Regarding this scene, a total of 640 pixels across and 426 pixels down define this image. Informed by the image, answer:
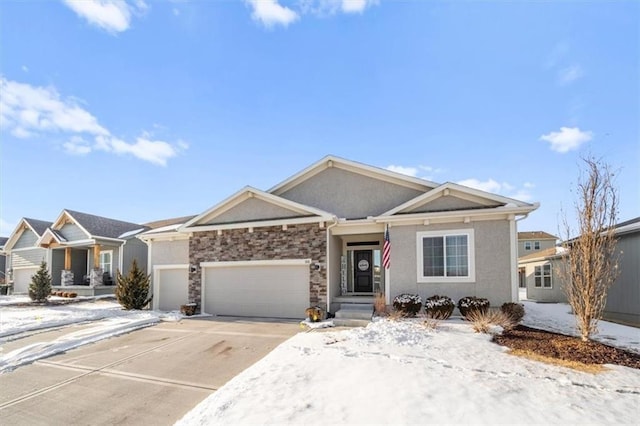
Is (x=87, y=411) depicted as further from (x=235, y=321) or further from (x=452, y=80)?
(x=452, y=80)

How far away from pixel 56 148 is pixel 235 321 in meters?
11.7

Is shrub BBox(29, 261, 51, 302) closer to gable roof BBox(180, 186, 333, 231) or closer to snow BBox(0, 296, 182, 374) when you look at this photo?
snow BBox(0, 296, 182, 374)

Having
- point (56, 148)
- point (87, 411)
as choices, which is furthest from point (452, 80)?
point (56, 148)

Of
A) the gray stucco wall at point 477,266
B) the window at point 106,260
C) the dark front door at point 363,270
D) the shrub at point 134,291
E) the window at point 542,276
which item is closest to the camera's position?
the gray stucco wall at point 477,266

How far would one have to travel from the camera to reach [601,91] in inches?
424

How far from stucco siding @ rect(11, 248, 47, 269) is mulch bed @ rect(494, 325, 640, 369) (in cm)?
2935

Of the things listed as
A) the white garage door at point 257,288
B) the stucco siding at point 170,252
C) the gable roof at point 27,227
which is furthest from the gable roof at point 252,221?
the gable roof at point 27,227

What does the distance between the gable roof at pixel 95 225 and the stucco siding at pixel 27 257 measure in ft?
9.28

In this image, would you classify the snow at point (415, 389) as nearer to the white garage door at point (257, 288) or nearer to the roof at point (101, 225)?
the white garage door at point (257, 288)

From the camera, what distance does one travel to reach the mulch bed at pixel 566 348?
672cm

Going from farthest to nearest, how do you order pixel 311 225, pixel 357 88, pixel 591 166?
pixel 357 88
pixel 311 225
pixel 591 166

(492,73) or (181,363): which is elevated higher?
(492,73)

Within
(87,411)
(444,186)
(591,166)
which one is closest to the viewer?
(87,411)

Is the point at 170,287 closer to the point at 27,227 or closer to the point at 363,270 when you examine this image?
the point at 363,270
